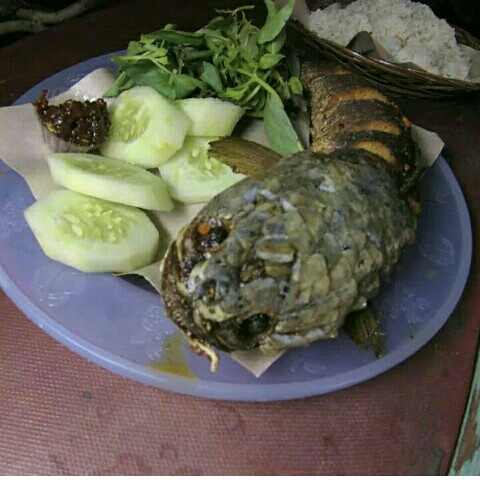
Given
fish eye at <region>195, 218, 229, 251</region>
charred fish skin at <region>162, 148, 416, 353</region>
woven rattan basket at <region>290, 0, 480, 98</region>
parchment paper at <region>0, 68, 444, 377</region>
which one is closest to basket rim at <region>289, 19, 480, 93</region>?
woven rattan basket at <region>290, 0, 480, 98</region>

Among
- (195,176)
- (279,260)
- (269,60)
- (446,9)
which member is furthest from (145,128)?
(446,9)

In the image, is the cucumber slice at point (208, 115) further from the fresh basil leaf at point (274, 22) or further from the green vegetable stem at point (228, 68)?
the fresh basil leaf at point (274, 22)

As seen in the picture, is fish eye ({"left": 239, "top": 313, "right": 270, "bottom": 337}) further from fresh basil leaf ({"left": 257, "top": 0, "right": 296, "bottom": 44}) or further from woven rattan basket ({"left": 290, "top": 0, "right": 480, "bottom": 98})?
woven rattan basket ({"left": 290, "top": 0, "right": 480, "bottom": 98})

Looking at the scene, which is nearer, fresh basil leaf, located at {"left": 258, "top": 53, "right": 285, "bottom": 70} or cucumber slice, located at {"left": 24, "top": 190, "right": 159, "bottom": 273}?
cucumber slice, located at {"left": 24, "top": 190, "right": 159, "bottom": 273}

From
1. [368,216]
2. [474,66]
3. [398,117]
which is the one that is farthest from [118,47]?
[368,216]

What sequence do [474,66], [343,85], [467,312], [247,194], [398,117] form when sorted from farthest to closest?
[474,66], [343,85], [398,117], [467,312], [247,194]

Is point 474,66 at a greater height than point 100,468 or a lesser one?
greater

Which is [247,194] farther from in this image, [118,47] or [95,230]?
[118,47]
